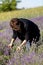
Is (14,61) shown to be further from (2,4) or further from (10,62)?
(2,4)

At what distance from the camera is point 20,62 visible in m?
6.19

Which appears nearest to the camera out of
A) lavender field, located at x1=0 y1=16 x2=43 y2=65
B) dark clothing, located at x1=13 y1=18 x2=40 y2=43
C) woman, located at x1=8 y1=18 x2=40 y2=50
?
lavender field, located at x1=0 y1=16 x2=43 y2=65

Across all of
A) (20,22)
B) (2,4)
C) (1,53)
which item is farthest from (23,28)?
(2,4)

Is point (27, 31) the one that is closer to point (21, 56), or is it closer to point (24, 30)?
point (24, 30)

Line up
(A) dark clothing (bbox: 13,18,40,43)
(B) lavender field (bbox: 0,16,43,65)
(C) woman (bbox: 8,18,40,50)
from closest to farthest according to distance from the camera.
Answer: (B) lavender field (bbox: 0,16,43,65)
(C) woman (bbox: 8,18,40,50)
(A) dark clothing (bbox: 13,18,40,43)

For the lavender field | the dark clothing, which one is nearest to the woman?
the dark clothing

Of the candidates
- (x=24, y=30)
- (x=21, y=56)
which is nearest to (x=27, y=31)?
(x=24, y=30)

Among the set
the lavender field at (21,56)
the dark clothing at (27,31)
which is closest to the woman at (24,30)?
the dark clothing at (27,31)

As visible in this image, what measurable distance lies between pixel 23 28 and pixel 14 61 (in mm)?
1289

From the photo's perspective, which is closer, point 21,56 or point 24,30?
point 21,56

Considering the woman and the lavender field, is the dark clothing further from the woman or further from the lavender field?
the lavender field

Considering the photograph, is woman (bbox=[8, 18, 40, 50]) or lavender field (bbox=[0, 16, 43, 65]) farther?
woman (bbox=[8, 18, 40, 50])

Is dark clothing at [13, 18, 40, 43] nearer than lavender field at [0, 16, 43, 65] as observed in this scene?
No

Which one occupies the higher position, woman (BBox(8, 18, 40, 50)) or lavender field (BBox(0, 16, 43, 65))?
woman (BBox(8, 18, 40, 50))
